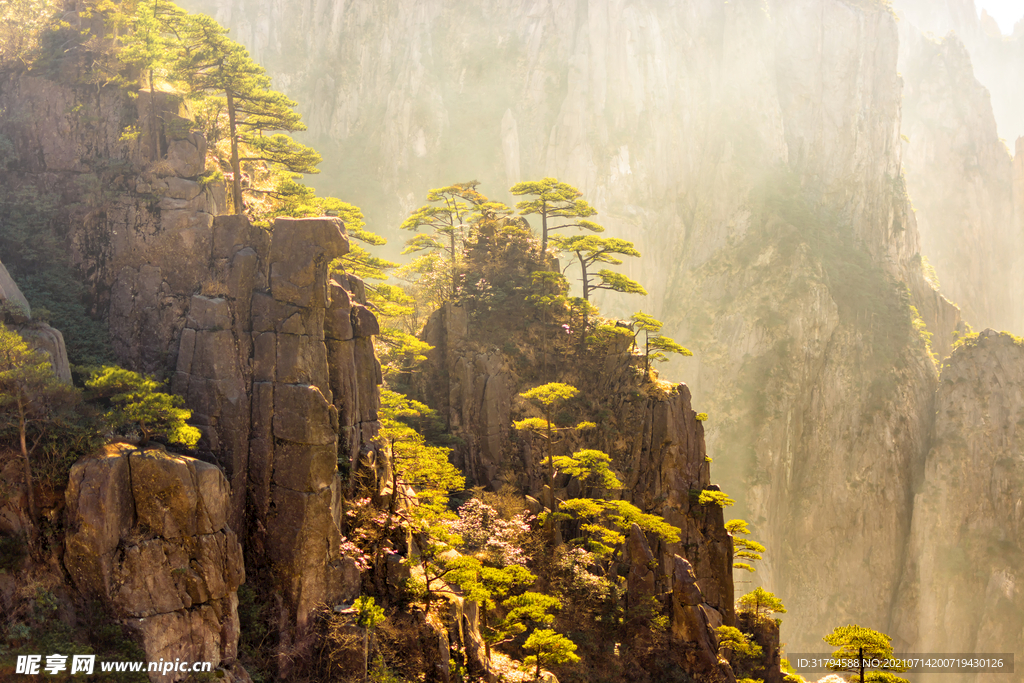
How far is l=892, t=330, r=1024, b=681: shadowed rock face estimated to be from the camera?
55406 millimetres

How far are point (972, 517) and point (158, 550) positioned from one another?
210ft

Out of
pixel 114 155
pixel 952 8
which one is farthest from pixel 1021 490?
pixel 952 8

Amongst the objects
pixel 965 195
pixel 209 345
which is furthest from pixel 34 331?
pixel 965 195

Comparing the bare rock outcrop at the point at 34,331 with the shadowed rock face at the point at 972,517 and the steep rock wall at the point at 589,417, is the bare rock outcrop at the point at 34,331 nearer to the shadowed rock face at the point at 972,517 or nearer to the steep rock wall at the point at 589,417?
the steep rock wall at the point at 589,417

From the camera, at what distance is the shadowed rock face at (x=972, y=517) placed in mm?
55406

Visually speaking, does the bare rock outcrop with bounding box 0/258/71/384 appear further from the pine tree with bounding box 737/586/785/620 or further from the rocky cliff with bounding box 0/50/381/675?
the pine tree with bounding box 737/586/785/620

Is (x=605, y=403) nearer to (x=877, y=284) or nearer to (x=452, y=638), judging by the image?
(x=452, y=638)

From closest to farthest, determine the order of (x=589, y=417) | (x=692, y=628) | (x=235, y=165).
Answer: (x=235, y=165), (x=692, y=628), (x=589, y=417)

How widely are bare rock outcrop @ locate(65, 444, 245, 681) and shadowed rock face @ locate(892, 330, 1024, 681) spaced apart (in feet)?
192

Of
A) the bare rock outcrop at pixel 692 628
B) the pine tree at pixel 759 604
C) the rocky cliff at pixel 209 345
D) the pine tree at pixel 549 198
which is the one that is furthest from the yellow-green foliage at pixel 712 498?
the rocky cliff at pixel 209 345

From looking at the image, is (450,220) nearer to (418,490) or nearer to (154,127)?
(154,127)

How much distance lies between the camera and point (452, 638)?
940 inches

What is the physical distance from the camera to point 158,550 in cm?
1955

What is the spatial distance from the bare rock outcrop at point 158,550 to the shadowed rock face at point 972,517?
5838 centimetres
